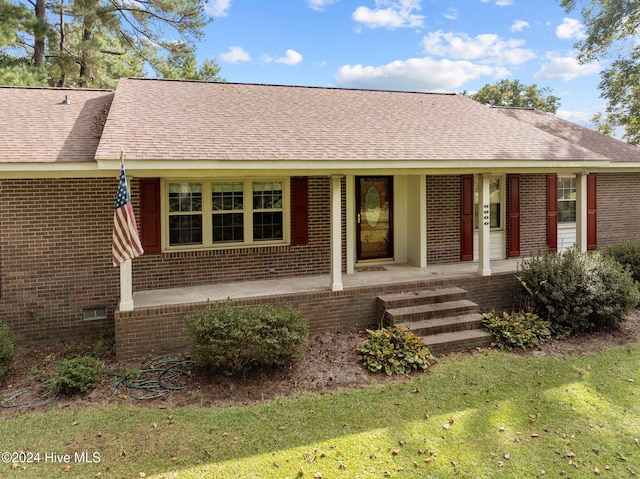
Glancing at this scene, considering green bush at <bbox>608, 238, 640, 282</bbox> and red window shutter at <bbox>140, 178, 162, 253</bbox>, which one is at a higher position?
red window shutter at <bbox>140, 178, 162, 253</bbox>

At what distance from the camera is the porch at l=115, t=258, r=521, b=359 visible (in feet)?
20.4

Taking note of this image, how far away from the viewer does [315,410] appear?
4859 millimetres

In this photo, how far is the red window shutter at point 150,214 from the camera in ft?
24.6

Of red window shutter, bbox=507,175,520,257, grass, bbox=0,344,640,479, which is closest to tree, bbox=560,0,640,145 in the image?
red window shutter, bbox=507,175,520,257

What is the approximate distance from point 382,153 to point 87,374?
5382 millimetres

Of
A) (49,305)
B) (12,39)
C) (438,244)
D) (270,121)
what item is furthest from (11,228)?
(12,39)

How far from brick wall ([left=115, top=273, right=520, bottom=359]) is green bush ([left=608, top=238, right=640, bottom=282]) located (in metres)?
2.91

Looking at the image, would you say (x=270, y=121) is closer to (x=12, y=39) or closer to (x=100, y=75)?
(x=12, y=39)

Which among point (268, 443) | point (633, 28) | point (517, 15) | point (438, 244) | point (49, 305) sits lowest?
point (268, 443)

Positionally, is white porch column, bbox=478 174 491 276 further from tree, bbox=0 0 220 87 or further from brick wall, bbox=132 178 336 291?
tree, bbox=0 0 220 87

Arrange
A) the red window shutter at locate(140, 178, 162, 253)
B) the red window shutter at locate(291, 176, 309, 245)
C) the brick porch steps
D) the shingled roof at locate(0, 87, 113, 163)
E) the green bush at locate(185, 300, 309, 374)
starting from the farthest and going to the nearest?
the red window shutter at locate(291, 176, 309, 245) → the red window shutter at locate(140, 178, 162, 253) → the brick porch steps → the shingled roof at locate(0, 87, 113, 163) → the green bush at locate(185, 300, 309, 374)

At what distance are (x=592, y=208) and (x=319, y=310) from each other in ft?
26.2

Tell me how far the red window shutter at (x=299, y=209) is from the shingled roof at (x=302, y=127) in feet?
3.58

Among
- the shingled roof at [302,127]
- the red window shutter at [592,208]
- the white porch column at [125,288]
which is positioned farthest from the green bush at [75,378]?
the red window shutter at [592,208]
